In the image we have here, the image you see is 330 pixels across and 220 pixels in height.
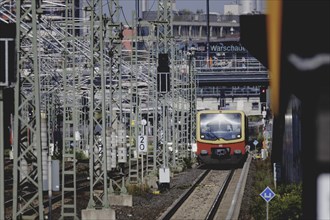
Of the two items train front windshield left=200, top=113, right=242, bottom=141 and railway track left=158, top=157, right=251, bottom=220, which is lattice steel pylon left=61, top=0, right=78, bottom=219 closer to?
railway track left=158, top=157, right=251, bottom=220

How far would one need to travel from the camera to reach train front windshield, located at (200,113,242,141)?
47.9 meters

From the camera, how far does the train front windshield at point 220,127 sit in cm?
4794

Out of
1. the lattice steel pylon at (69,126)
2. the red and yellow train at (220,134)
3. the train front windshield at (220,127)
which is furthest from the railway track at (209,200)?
the train front windshield at (220,127)

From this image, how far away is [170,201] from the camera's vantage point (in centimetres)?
3017

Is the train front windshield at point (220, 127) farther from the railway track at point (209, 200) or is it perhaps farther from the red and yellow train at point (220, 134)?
the railway track at point (209, 200)

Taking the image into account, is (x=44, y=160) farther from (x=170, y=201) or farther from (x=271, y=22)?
(x=170, y=201)

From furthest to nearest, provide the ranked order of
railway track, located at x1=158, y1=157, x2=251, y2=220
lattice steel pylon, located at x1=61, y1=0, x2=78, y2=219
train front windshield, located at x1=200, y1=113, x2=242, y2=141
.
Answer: train front windshield, located at x1=200, y1=113, x2=242, y2=141 < railway track, located at x1=158, y1=157, x2=251, y2=220 < lattice steel pylon, located at x1=61, y1=0, x2=78, y2=219

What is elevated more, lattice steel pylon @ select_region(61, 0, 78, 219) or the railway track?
lattice steel pylon @ select_region(61, 0, 78, 219)

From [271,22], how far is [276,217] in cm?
1561

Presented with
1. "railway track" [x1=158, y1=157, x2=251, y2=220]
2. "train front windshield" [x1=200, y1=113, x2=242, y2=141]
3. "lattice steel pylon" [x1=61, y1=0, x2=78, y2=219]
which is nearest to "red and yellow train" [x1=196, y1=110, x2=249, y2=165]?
"train front windshield" [x1=200, y1=113, x2=242, y2=141]

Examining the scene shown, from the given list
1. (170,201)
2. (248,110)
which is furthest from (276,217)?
(248,110)

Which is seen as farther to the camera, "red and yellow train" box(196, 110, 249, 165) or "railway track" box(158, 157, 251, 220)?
"red and yellow train" box(196, 110, 249, 165)

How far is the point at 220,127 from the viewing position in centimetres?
4828

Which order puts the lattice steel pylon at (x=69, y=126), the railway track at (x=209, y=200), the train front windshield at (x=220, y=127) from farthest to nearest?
the train front windshield at (x=220, y=127) → the railway track at (x=209, y=200) → the lattice steel pylon at (x=69, y=126)
